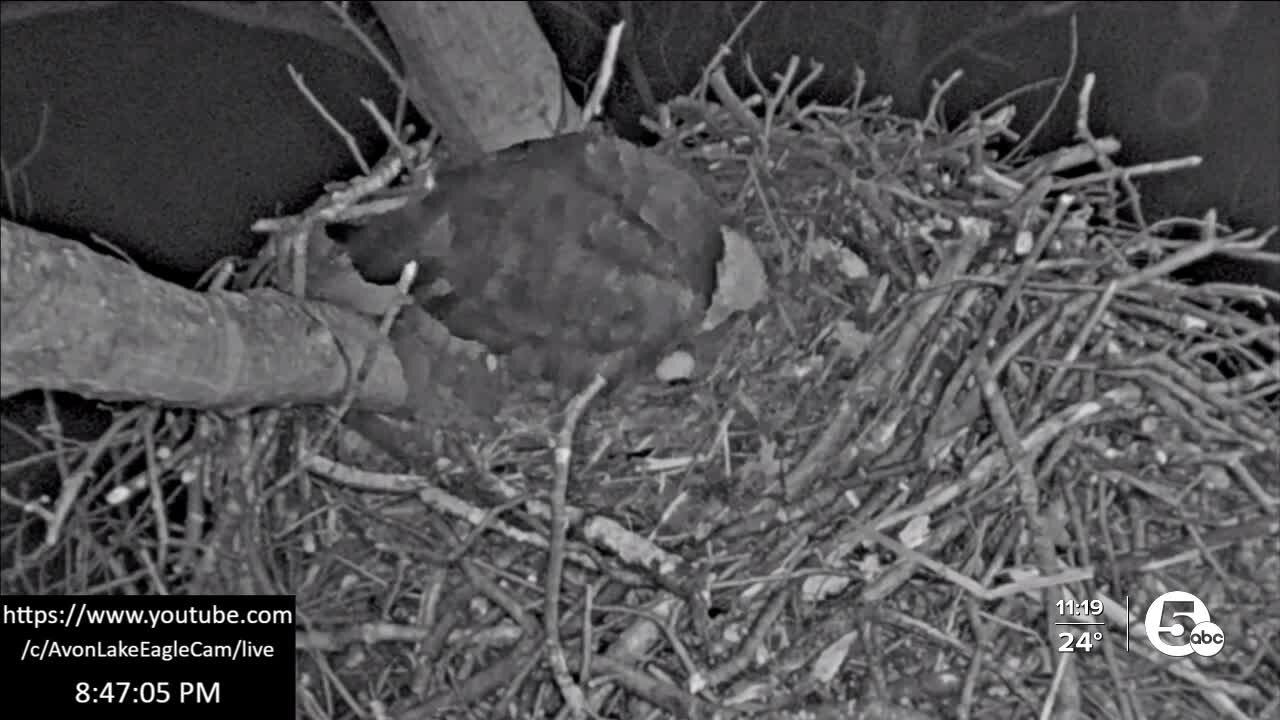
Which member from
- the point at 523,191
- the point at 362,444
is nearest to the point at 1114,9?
the point at 523,191

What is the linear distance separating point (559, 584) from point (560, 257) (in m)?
0.23

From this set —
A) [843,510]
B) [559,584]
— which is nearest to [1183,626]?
[843,510]

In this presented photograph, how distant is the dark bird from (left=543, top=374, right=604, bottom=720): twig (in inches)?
6.1

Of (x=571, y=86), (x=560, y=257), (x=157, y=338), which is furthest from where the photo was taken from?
(x=571, y=86)

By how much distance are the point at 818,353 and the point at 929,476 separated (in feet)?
0.47

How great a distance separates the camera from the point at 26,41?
136cm

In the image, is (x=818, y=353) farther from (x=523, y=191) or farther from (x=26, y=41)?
(x=26, y=41)

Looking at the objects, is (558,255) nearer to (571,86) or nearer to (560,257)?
(560,257)

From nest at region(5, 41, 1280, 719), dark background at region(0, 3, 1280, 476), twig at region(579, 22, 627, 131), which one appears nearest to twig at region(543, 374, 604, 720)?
nest at region(5, 41, 1280, 719)

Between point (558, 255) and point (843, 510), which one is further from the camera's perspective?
point (558, 255)

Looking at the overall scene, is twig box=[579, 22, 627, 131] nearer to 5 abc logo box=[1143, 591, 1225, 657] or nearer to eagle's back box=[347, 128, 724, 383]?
eagle's back box=[347, 128, 724, 383]

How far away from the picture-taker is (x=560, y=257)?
966mm

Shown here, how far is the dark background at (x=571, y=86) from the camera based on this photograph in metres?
1.36

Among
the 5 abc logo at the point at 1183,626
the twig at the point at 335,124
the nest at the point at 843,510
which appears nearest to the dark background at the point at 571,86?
the twig at the point at 335,124
